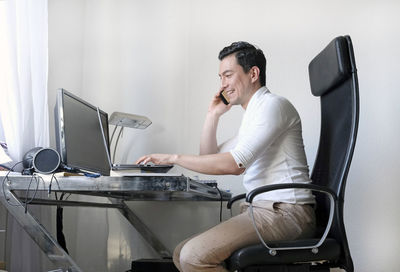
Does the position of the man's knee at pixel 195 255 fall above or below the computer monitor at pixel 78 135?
below

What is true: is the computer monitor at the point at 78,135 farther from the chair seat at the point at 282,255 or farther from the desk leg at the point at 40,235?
the chair seat at the point at 282,255

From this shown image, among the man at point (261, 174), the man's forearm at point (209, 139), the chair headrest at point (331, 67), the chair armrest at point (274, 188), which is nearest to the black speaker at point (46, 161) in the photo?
the man at point (261, 174)

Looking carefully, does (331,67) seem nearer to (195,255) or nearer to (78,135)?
(195,255)

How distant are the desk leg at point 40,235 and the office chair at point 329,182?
0.53 m

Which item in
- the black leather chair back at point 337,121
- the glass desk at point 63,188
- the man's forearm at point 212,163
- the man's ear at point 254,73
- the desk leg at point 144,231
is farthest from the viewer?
the desk leg at point 144,231

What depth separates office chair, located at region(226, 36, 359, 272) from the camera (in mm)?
1439

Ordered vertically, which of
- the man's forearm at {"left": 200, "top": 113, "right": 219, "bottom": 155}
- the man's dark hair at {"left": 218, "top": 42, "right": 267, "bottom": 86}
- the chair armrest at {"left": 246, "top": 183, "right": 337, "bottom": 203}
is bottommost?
the chair armrest at {"left": 246, "top": 183, "right": 337, "bottom": 203}

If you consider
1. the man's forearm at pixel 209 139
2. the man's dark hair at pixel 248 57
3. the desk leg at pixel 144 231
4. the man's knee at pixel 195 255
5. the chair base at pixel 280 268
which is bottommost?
the desk leg at pixel 144 231

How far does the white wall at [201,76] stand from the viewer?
260cm

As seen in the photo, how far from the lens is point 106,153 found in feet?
6.81

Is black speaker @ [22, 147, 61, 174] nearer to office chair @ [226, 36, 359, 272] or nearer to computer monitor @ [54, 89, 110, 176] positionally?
computer monitor @ [54, 89, 110, 176]

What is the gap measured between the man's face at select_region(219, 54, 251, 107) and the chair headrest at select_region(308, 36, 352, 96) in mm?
290

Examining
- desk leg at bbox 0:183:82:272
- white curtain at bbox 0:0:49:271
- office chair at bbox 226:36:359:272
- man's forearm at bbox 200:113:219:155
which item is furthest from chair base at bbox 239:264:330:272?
white curtain at bbox 0:0:49:271

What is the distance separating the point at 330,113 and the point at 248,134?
0.39 meters
